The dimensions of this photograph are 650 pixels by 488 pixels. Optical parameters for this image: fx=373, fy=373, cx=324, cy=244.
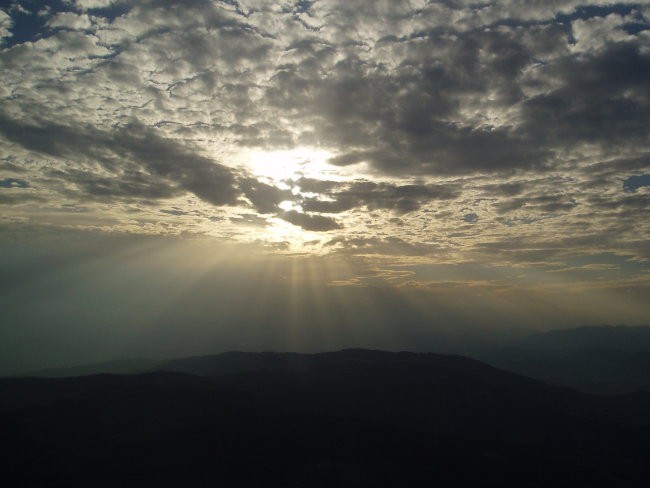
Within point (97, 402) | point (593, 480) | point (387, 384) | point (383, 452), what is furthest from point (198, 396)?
point (593, 480)

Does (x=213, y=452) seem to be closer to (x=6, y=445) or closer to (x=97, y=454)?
(x=97, y=454)

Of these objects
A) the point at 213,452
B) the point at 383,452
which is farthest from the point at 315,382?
the point at 213,452

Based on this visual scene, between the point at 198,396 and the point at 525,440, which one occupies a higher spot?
the point at 198,396

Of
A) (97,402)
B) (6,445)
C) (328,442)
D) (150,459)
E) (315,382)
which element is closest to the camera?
(150,459)

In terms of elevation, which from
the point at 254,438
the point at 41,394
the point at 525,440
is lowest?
the point at 525,440

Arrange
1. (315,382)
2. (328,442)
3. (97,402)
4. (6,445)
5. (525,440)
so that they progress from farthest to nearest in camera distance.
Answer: (315,382) → (525,440) → (97,402) → (328,442) → (6,445)

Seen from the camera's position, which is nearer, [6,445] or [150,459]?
[150,459]

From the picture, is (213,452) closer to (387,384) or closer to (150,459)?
(150,459)
